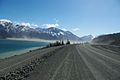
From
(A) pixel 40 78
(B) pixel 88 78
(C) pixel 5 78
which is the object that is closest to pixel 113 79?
(B) pixel 88 78

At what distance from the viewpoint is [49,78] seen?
1112cm

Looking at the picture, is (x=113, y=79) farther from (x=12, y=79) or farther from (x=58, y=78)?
(x=12, y=79)

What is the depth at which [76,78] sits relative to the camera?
11211 mm

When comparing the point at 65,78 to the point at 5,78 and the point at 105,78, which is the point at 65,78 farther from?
the point at 5,78

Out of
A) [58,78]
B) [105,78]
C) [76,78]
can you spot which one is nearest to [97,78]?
[105,78]

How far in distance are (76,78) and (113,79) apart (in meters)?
2.18

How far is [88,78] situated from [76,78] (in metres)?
0.72

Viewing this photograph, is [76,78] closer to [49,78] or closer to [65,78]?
[65,78]

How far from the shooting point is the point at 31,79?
11.1m

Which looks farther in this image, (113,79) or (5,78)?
(5,78)

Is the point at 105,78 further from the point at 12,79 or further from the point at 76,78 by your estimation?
the point at 12,79

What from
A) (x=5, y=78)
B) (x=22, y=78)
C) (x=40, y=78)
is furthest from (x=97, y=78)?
(x=5, y=78)

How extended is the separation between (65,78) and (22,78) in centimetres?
269

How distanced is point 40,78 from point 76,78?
7.19 ft
